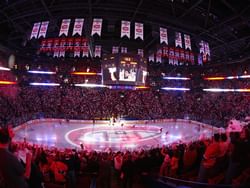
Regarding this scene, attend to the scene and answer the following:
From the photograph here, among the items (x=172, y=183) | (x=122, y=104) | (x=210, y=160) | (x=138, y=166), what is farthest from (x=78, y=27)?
(x=122, y=104)

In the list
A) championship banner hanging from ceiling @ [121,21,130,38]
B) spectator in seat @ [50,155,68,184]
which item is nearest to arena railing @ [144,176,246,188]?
spectator in seat @ [50,155,68,184]

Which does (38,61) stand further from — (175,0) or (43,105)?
(175,0)

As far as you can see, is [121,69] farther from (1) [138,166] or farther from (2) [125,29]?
(1) [138,166]

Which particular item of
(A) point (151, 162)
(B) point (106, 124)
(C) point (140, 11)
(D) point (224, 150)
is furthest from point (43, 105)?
(D) point (224, 150)

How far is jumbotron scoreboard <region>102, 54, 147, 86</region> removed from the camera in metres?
22.5

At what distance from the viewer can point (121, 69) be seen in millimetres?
22578

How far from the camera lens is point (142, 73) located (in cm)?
2409

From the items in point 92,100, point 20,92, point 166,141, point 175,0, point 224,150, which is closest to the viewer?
point 224,150

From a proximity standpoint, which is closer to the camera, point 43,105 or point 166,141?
point 166,141

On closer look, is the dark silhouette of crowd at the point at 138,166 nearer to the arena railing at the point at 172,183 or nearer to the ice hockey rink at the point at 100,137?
the arena railing at the point at 172,183

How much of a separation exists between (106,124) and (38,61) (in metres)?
18.8

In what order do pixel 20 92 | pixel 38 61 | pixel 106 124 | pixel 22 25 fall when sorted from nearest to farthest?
pixel 22 25, pixel 106 124, pixel 20 92, pixel 38 61

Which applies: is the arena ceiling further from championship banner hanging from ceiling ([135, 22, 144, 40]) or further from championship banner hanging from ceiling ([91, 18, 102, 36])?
championship banner hanging from ceiling ([135, 22, 144, 40])

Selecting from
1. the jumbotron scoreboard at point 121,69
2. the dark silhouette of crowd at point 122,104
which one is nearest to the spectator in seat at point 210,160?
the jumbotron scoreboard at point 121,69
